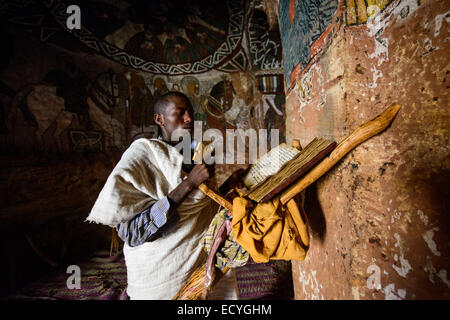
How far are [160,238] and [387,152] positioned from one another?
1.14m

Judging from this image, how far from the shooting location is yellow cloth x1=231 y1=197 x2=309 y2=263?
0.64 meters

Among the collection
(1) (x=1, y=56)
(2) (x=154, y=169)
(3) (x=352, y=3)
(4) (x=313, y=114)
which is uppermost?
(1) (x=1, y=56)

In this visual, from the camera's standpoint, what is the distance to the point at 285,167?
68 cm

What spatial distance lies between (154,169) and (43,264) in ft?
8.55

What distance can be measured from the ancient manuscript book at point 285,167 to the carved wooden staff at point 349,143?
0.08 ft

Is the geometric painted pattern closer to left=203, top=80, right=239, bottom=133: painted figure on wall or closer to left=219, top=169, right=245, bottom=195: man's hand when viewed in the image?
left=203, top=80, right=239, bottom=133: painted figure on wall

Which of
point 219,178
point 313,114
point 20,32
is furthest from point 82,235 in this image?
point 313,114

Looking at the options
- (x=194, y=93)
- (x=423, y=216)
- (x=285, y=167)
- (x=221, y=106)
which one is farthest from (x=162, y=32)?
(x=423, y=216)

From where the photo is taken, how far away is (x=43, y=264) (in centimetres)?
235

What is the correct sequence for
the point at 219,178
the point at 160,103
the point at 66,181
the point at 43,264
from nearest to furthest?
1. the point at 160,103
2. the point at 43,264
3. the point at 66,181
4. the point at 219,178

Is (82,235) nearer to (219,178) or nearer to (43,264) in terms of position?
(43,264)

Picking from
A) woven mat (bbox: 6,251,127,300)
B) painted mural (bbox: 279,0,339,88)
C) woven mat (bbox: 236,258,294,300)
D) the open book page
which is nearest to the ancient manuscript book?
the open book page

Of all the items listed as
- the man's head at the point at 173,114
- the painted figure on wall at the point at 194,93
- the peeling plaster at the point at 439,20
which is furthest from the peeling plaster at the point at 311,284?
the painted figure on wall at the point at 194,93

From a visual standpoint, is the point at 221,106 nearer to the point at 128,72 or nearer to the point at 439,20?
the point at 128,72
